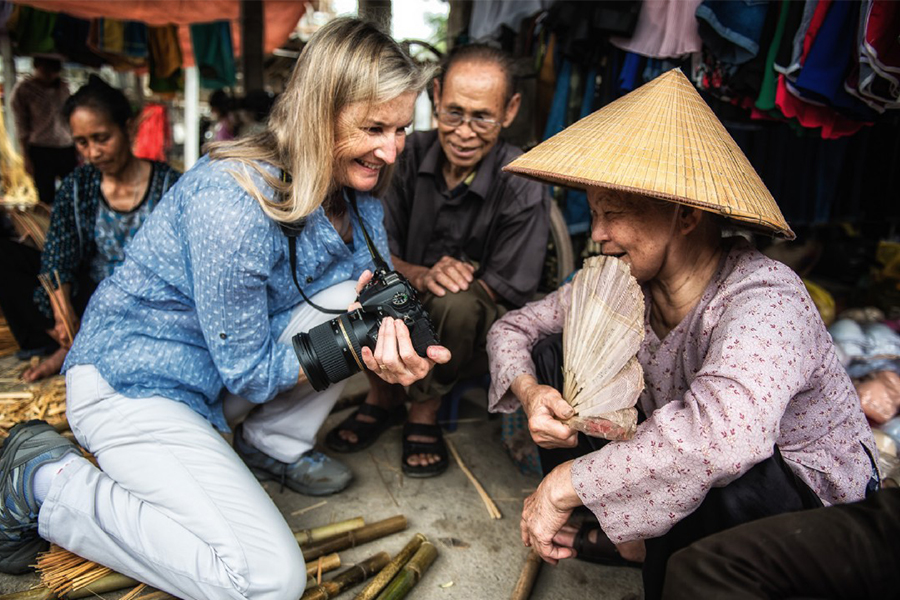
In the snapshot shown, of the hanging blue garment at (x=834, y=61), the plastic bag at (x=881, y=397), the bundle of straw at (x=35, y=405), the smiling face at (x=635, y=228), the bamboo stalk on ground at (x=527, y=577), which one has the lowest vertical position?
the bundle of straw at (x=35, y=405)

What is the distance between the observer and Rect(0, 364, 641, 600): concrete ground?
191 cm

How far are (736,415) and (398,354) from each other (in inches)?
36.6

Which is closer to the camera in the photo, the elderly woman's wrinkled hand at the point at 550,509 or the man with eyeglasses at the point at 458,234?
the elderly woman's wrinkled hand at the point at 550,509

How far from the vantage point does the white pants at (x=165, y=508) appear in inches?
64.7

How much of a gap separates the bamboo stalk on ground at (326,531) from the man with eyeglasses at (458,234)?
0.41m

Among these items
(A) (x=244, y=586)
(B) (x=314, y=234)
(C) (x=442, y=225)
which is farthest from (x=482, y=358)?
(A) (x=244, y=586)

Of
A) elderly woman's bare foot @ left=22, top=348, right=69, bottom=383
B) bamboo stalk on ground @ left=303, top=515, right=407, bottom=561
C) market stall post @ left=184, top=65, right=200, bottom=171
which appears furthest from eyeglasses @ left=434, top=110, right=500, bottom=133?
market stall post @ left=184, top=65, right=200, bottom=171

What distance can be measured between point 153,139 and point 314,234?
10.2 meters

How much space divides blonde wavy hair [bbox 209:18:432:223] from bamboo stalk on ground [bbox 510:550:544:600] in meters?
1.34

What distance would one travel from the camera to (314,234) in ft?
6.61

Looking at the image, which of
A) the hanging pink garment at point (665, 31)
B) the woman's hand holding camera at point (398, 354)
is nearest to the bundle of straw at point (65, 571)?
the woman's hand holding camera at point (398, 354)

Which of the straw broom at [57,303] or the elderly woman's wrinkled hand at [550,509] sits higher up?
the elderly woman's wrinkled hand at [550,509]

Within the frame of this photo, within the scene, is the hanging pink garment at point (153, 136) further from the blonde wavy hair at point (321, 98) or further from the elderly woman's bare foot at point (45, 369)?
the blonde wavy hair at point (321, 98)

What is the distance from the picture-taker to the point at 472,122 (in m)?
2.71
